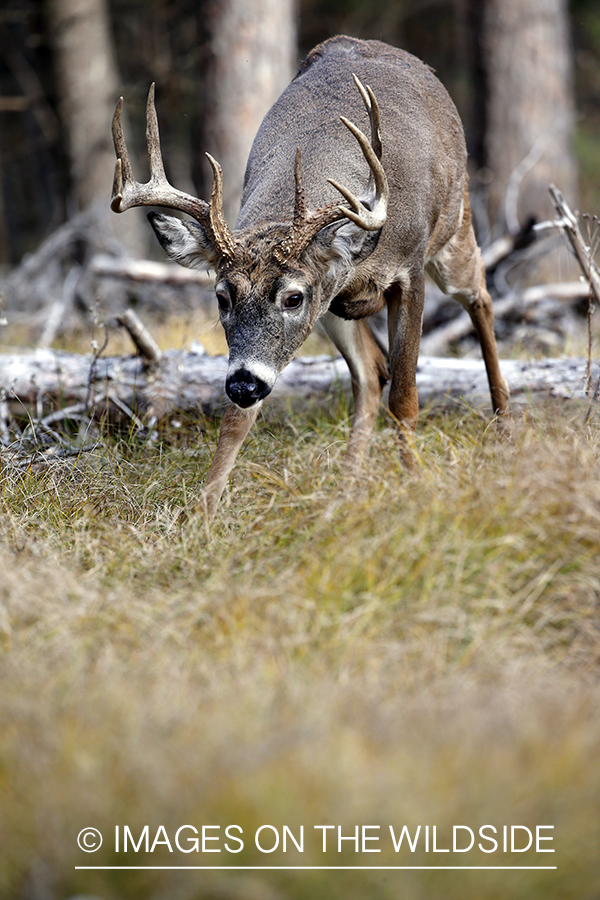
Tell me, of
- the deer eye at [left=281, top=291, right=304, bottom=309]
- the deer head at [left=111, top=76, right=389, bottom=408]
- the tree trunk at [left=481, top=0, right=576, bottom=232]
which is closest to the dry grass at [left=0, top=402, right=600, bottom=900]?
the deer head at [left=111, top=76, right=389, bottom=408]

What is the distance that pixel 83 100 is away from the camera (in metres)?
9.31

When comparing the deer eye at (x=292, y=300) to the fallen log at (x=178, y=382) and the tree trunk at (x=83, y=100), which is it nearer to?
the fallen log at (x=178, y=382)

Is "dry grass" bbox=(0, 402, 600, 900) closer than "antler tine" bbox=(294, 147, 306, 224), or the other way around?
"dry grass" bbox=(0, 402, 600, 900)

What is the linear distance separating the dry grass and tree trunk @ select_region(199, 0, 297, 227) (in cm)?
461

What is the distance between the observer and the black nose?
10.7ft

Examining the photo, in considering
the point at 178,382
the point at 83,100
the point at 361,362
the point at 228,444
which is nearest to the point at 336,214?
the point at 228,444

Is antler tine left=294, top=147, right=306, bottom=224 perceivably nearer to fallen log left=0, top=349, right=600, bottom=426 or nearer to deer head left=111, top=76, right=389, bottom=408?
deer head left=111, top=76, right=389, bottom=408

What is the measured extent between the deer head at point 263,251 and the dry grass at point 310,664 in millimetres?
427

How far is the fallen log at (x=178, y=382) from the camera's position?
4.44m

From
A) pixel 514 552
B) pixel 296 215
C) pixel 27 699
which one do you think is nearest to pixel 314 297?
pixel 296 215

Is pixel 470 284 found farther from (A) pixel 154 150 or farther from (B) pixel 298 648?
(B) pixel 298 648

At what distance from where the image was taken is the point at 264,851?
5.54 feet

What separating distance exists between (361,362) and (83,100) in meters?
6.31

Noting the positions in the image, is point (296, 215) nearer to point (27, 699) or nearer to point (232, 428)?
point (232, 428)
